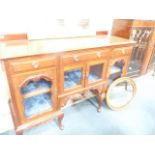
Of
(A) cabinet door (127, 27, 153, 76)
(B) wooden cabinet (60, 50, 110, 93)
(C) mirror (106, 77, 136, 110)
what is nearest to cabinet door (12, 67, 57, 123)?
(B) wooden cabinet (60, 50, 110, 93)

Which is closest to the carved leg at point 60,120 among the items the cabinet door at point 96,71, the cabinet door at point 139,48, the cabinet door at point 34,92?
the cabinet door at point 34,92

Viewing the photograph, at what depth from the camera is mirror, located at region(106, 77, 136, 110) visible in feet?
6.47

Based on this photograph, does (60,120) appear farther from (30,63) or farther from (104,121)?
(30,63)

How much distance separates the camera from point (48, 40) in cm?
144

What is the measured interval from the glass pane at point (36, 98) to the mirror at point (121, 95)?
855mm

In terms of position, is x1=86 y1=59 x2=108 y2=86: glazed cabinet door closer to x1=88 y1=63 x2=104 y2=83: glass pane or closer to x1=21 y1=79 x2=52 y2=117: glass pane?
x1=88 y1=63 x2=104 y2=83: glass pane

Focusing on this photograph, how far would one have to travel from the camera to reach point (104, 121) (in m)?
1.84

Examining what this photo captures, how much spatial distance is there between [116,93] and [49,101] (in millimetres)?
1382

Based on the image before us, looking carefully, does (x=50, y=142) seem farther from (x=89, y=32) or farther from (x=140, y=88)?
(x=140, y=88)

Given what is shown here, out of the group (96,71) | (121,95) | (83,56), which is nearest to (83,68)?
(83,56)

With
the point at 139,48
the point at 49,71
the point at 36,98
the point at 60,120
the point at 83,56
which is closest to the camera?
the point at 49,71

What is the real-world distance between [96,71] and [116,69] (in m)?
0.39

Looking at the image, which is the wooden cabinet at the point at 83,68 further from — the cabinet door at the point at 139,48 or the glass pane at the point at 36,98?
the cabinet door at the point at 139,48

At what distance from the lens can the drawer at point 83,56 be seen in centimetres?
123
